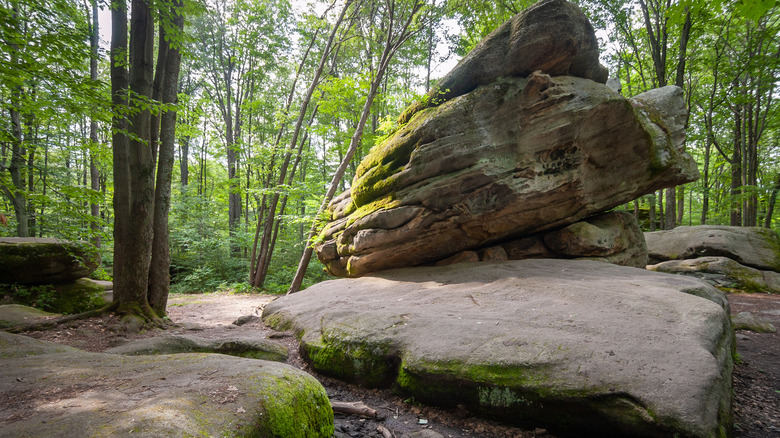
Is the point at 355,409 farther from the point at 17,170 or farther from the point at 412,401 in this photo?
the point at 17,170

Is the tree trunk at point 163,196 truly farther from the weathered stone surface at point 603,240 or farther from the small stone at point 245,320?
the weathered stone surface at point 603,240

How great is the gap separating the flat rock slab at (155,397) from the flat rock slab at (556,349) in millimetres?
1426

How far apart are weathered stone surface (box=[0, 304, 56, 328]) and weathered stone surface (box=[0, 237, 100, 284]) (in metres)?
1.39

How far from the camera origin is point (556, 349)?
11.4 feet

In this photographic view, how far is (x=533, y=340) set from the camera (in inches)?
146

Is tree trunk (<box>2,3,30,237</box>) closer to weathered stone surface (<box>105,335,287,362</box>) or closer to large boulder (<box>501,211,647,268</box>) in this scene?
weathered stone surface (<box>105,335,287,362</box>)

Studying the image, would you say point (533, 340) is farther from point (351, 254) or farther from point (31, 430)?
point (351, 254)

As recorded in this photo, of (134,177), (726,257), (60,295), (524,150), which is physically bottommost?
(60,295)

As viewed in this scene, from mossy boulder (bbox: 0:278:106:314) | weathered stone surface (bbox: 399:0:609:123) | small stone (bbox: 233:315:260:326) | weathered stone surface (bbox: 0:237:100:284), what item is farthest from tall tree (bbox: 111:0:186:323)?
weathered stone surface (bbox: 399:0:609:123)

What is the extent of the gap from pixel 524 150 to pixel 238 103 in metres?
18.9

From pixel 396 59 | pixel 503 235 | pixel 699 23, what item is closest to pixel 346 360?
pixel 503 235

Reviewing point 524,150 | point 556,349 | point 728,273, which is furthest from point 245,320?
point 728,273

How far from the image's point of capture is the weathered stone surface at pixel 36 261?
8273mm

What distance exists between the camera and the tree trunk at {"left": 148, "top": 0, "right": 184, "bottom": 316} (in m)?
7.28
